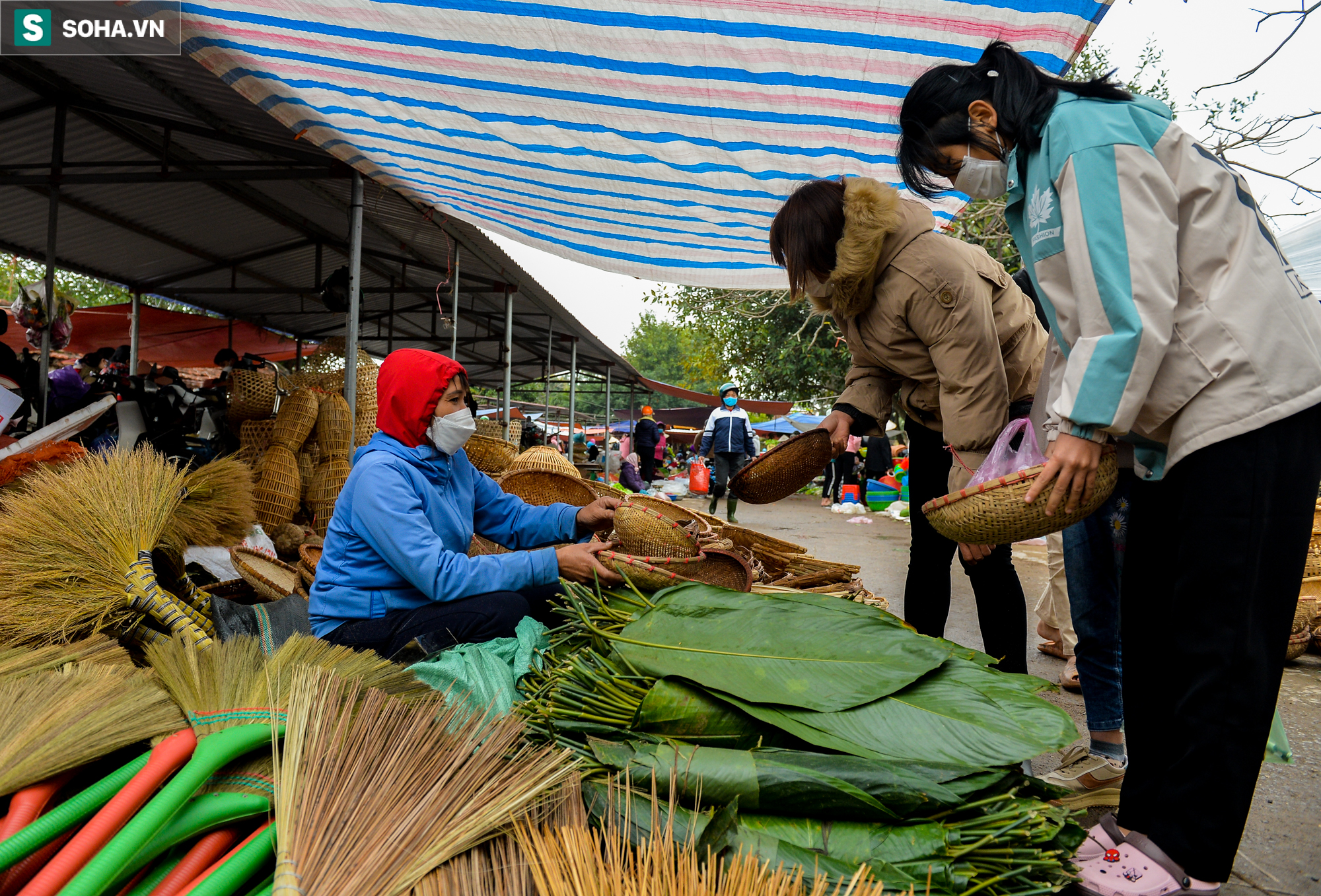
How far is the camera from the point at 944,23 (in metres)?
2.34

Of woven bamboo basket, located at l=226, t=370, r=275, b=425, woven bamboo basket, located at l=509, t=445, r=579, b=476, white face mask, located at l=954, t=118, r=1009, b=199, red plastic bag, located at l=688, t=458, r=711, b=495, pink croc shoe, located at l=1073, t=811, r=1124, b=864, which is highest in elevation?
white face mask, located at l=954, t=118, r=1009, b=199

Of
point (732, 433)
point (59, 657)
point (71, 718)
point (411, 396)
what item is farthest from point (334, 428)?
point (732, 433)

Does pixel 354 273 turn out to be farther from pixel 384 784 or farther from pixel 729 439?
pixel 729 439

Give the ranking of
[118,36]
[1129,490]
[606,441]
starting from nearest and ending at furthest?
[1129,490]
[118,36]
[606,441]

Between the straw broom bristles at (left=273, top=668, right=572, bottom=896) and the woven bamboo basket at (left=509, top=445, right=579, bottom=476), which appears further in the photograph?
the woven bamboo basket at (left=509, top=445, right=579, bottom=476)

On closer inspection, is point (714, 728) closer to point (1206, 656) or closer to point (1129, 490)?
point (1206, 656)

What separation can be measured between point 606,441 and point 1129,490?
12472 mm

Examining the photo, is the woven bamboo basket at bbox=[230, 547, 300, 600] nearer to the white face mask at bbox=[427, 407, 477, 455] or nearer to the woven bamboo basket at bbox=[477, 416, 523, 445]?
the white face mask at bbox=[427, 407, 477, 455]

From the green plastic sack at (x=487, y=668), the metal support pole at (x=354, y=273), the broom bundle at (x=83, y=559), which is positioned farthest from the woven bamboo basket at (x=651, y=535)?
the metal support pole at (x=354, y=273)

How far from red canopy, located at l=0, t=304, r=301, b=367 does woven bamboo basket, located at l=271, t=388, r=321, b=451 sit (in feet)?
17.8

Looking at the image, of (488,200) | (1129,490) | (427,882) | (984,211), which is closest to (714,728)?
(427,882)

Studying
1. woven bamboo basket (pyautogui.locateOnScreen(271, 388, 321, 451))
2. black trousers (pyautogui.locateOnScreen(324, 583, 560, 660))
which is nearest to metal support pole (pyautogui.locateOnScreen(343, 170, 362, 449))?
woven bamboo basket (pyautogui.locateOnScreen(271, 388, 321, 451))

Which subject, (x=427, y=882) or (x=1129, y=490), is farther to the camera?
(x=1129, y=490)

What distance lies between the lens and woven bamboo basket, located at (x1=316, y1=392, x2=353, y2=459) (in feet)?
15.9
